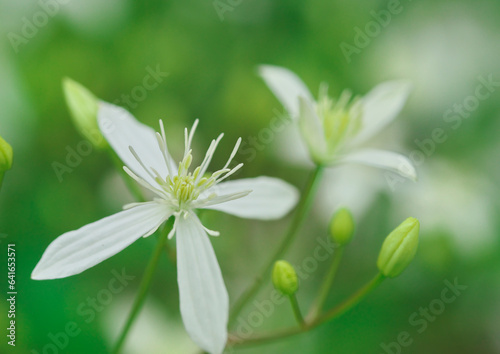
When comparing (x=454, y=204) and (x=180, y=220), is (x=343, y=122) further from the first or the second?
(x=454, y=204)

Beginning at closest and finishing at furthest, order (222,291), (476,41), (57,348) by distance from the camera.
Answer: (222,291) → (57,348) → (476,41)

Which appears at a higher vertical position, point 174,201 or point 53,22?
point 53,22

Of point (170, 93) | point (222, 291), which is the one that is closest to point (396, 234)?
point (222, 291)

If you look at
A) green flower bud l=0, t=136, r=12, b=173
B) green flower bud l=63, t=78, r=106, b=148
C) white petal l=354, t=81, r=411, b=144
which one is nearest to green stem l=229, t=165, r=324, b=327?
white petal l=354, t=81, r=411, b=144

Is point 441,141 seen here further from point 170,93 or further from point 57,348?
point 57,348

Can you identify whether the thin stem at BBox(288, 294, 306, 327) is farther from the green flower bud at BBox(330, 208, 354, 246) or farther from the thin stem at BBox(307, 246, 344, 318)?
the green flower bud at BBox(330, 208, 354, 246)

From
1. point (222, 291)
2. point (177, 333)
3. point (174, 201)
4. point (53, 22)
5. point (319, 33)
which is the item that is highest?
point (319, 33)

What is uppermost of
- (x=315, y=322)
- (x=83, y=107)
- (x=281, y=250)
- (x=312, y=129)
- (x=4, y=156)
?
(x=312, y=129)

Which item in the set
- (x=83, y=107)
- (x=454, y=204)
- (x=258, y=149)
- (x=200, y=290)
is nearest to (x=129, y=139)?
(x=83, y=107)
